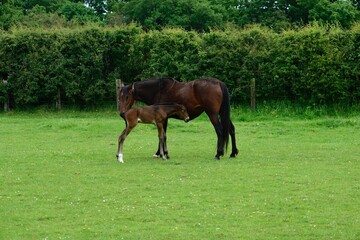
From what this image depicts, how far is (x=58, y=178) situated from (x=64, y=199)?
2.55 metres

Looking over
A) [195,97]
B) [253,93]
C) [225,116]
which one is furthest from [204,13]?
[225,116]

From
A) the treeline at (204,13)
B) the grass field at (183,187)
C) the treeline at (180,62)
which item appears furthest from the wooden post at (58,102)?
the treeline at (204,13)

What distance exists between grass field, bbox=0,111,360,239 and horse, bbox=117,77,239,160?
0.81 m

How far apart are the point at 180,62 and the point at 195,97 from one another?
41.5 ft

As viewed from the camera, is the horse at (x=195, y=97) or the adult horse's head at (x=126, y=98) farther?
the adult horse's head at (x=126, y=98)

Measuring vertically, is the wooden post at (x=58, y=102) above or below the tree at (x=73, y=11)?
below

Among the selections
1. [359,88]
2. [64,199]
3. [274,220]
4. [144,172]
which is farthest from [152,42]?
[274,220]

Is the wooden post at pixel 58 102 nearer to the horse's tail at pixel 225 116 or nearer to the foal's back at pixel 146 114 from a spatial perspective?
the foal's back at pixel 146 114

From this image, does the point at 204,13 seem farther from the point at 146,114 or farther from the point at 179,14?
the point at 146,114

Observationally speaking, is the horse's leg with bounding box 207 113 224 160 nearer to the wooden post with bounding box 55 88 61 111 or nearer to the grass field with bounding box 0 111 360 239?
the grass field with bounding box 0 111 360 239

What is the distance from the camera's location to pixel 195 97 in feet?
62.9

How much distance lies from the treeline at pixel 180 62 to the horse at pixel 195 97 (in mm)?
10900

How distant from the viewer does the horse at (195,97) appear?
1889cm

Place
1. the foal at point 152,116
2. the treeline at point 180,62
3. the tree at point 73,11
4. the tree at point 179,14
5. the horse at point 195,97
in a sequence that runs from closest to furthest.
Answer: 1. the foal at point 152,116
2. the horse at point 195,97
3. the treeline at point 180,62
4. the tree at point 179,14
5. the tree at point 73,11
